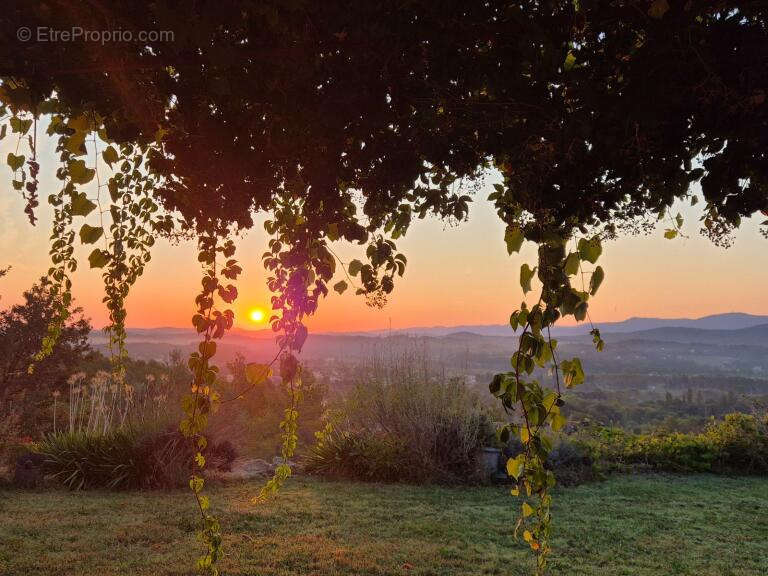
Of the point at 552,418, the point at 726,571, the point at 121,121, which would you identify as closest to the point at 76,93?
the point at 121,121

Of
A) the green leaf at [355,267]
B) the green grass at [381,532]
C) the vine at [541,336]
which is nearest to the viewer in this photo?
the vine at [541,336]

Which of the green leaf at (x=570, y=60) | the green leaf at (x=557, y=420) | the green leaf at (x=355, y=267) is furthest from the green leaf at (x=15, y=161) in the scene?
the green leaf at (x=557, y=420)

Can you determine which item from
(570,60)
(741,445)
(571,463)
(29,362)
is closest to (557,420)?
(570,60)

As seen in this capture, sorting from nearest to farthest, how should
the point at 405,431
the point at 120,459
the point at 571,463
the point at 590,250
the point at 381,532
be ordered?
the point at 590,250 → the point at 381,532 → the point at 120,459 → the point at 405,431 → the point at 571,463

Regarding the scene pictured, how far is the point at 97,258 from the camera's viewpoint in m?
1.78

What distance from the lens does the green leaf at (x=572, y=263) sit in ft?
4.00

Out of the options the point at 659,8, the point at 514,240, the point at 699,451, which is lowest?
the point at 699,451

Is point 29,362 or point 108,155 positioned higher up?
point 108,155

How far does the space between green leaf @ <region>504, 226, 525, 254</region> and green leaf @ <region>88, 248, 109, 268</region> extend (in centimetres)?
133

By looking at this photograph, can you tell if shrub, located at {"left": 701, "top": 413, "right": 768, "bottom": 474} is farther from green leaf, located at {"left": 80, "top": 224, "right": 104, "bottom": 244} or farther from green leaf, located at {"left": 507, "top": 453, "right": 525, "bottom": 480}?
green leaf, located at {"left": 80, "top": 224, "right": 104, "bottom": 244}

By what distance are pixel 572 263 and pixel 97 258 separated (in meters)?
1.50

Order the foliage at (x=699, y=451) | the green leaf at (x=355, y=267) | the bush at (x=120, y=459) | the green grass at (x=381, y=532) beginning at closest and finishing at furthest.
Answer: the green leaf at (x=355, y=267) < the green grass at (x=381, y=532) < the bush at (x=120, y=459) < the foliage at (x=699, y=451)

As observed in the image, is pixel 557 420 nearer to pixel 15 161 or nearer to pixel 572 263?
pixel 572 263

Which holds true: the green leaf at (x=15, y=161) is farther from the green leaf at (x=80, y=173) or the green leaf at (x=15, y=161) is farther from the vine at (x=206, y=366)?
the vine at (x=206, y=366)
